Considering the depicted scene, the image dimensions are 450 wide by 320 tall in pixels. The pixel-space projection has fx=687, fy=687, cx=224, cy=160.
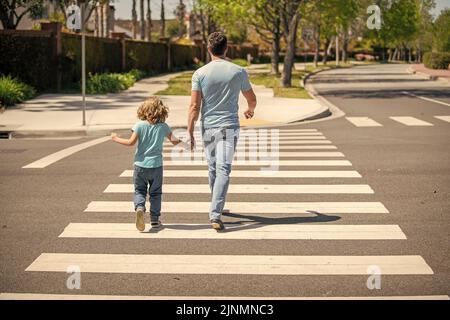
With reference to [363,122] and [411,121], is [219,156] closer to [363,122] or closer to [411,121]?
[363,122]

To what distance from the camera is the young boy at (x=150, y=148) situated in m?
6.92

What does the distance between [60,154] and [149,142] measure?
18.9ft

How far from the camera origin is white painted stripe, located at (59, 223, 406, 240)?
668 centimetres

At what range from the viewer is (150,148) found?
6.97m

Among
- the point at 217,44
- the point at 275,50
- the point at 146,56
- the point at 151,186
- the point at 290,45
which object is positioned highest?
the point at 275,50

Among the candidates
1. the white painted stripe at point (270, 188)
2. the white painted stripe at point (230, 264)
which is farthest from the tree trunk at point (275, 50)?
the white painted stripe at point (230, 264)

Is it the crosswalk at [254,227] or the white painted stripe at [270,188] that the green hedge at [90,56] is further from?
the white painted stripe at [270,188]

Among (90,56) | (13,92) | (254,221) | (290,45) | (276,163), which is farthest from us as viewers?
(290,45)

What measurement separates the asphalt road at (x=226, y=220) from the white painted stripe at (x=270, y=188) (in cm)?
17

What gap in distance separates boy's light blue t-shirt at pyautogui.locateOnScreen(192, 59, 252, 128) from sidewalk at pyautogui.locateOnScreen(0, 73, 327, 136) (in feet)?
A: 29.7

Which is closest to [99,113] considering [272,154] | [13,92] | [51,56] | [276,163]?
[13,92]

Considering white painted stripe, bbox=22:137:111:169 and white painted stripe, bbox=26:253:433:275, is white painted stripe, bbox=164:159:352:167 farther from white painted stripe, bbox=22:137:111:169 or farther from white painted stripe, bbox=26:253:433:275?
white painted stripe, bbox=26:253:433:275

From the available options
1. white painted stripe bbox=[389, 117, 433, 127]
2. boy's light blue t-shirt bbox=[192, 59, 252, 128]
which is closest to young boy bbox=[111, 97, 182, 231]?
boy's light blue t-shirt bbox=[192, 59, 252, 128]
